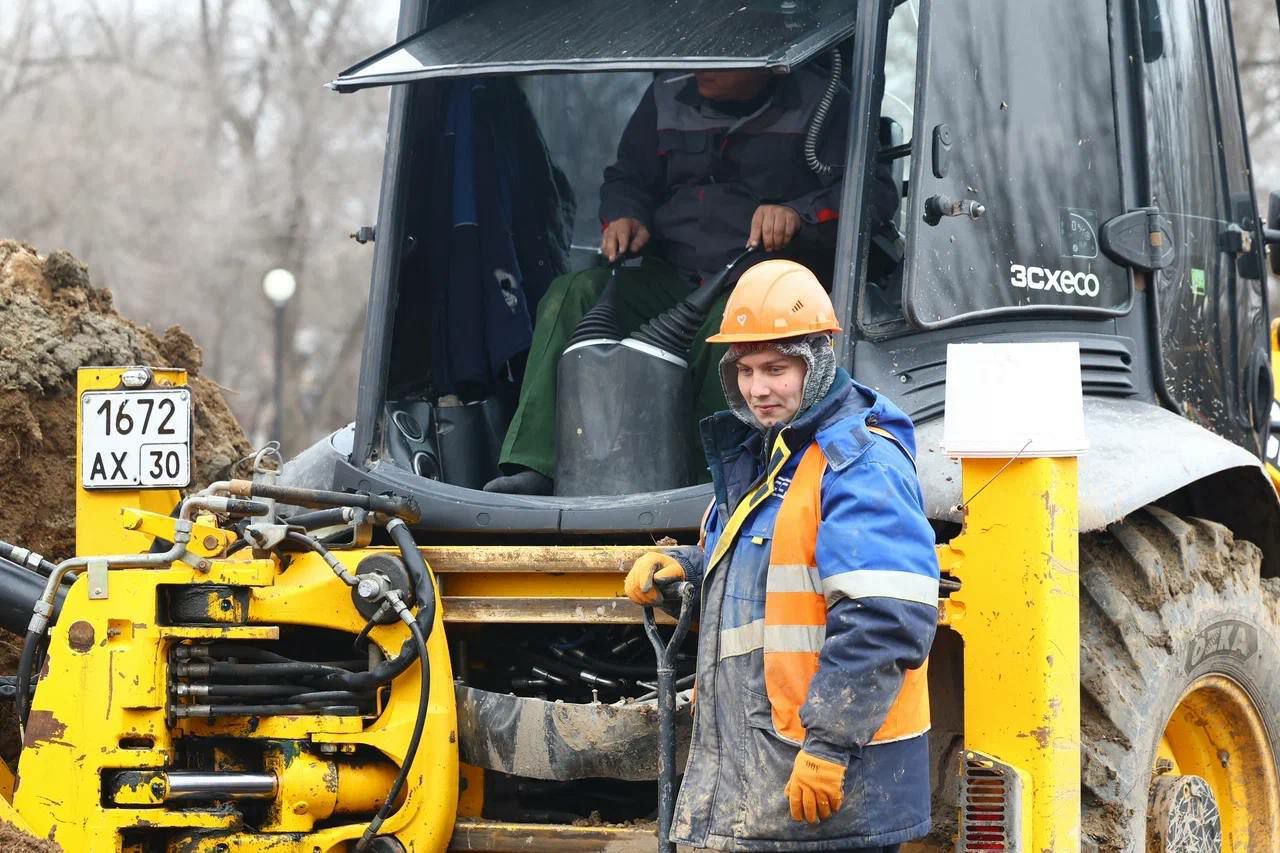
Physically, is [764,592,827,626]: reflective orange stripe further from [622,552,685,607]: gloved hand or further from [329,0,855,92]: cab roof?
[329,0,855,92]: cab roof

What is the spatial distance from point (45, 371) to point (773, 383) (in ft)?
9.23

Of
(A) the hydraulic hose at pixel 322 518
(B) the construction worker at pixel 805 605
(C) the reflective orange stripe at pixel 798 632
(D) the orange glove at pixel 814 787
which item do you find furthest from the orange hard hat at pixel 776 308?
(A) the hydraulic hose at pixel 322 518

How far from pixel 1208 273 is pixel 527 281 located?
209 cm

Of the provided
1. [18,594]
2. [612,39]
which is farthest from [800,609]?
[18,594]

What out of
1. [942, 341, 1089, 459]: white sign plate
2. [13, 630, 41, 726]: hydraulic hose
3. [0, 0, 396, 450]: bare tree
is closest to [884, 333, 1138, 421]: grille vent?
[942, 341, 1089, 459]: white sign plate

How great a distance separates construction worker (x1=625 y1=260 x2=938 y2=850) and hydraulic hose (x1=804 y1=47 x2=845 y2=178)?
0.94m

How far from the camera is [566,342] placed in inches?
197

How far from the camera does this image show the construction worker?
11.6 feet

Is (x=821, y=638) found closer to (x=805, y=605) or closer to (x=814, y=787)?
(x=805, y=605)

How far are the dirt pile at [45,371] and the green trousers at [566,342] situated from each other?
160 centimetres

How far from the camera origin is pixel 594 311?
16.2ft

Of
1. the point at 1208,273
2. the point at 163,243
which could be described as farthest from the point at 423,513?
the point at 163,243

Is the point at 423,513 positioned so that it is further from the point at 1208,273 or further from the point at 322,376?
the point at 322,376

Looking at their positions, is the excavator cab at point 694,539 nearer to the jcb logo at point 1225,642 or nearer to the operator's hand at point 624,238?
the jcb logo at point 1225,642
